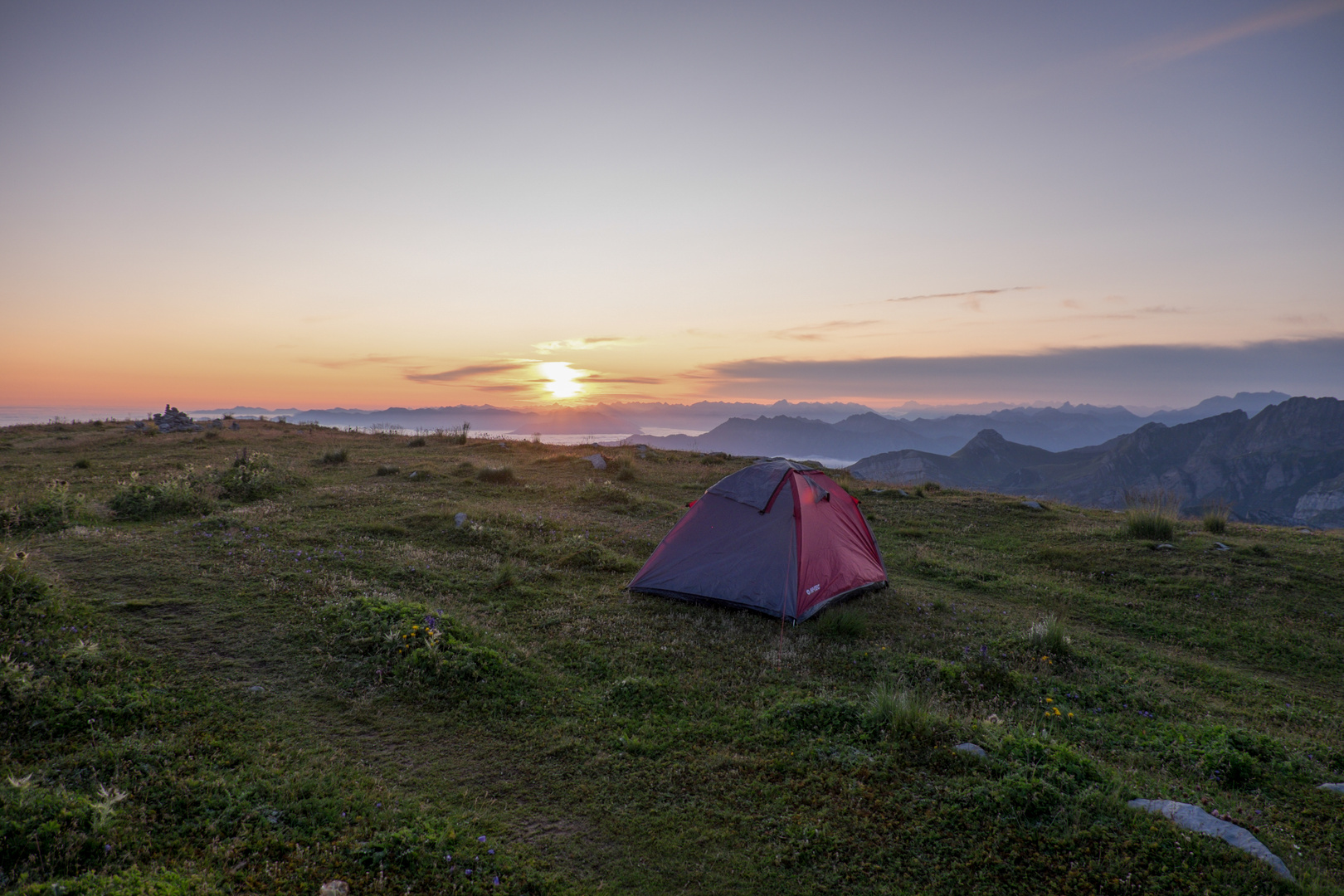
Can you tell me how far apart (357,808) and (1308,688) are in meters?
13.8

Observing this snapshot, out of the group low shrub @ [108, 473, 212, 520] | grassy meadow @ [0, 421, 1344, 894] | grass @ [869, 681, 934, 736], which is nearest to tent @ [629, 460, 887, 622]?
grassy meadow @ [0, 421, 1344, 894]

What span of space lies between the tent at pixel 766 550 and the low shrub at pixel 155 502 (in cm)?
1229

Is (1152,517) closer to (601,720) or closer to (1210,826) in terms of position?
(1210,826)

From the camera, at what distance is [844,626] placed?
409 inches

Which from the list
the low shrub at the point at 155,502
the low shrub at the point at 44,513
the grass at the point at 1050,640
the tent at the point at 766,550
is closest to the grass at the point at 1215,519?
the grass at the point at 1050,640

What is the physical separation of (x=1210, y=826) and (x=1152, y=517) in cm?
1594

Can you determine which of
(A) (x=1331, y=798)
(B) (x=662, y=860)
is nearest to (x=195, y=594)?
(B) (x=662, y=860)

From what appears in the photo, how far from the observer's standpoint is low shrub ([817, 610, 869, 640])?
406 inches

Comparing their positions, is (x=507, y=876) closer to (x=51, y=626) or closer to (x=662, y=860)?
(x=662, y=860)

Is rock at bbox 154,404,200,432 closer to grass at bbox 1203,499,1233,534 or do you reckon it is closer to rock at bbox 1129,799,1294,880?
rock at bbox 1129,799,1294,880

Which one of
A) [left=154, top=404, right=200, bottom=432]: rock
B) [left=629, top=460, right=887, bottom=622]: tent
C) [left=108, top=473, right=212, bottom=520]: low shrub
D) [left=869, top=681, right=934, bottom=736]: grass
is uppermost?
[left=154, top=404, right=200, bottom=432]: rock

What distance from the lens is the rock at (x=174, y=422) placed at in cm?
3684

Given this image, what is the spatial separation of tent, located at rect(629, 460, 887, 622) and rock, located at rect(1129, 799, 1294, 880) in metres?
5.76

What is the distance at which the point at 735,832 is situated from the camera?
17.5ft
